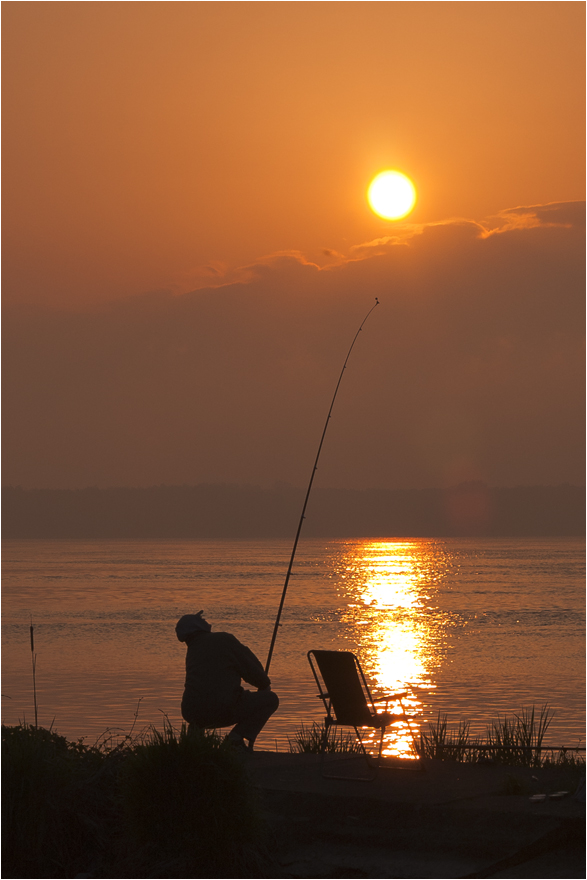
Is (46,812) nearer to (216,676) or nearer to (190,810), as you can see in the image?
(190,810)

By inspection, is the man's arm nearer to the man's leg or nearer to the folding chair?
the man's leg

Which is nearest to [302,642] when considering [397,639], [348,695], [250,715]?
[397,639]

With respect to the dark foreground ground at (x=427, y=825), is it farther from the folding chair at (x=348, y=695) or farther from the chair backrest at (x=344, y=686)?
the chair backrest at (x=344, y=686)

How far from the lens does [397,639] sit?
3572 cm

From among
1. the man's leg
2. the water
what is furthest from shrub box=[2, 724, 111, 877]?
the water

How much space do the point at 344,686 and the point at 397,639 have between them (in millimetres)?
29848

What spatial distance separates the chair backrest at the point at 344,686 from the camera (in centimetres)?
648

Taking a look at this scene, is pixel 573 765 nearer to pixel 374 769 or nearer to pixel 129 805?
pixel 374 769

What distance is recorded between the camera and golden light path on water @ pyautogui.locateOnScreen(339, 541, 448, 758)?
40.7 feet

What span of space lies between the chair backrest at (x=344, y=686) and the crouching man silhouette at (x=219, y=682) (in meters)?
0.56

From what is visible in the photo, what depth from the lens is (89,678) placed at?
23.0 meters

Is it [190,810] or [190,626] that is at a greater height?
[190,626]

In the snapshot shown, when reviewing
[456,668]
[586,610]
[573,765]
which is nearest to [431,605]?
[586,610]

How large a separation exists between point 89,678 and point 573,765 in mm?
17868
